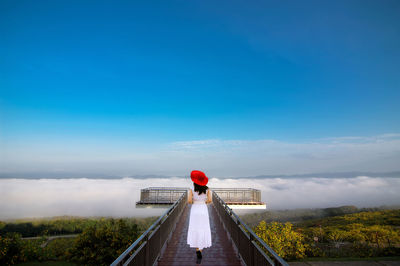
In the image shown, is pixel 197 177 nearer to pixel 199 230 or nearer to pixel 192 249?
pixel 199 230

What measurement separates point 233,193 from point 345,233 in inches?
2723

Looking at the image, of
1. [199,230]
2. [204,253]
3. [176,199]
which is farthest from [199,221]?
[176,199]

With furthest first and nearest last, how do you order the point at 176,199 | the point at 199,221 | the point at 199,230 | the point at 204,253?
the point at 176,199 < the point at 204,253 < the point at 199,221 < the point at 199,230

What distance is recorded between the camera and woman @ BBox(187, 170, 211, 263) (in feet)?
20.5

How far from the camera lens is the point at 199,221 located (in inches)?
251

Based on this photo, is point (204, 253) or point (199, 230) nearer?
point (199, 230)

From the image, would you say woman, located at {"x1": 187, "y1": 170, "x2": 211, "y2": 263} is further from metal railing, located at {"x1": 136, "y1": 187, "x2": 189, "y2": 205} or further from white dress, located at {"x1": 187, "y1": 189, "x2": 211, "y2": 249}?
metal railing, located at {"x1": 136, "y1": 187, "x2": 189, "y2": 205}

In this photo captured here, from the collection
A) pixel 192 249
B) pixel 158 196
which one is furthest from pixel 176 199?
pixel 192 249

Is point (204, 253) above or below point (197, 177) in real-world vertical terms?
below

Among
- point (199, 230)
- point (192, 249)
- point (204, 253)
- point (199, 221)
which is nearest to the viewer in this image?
point (199, 230)

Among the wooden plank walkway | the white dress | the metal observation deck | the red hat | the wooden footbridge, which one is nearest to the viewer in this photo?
the wooden footbridge

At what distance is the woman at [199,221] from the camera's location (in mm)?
6242

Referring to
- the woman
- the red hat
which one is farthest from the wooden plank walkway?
the red hat

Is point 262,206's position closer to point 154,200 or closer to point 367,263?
point 154,200
